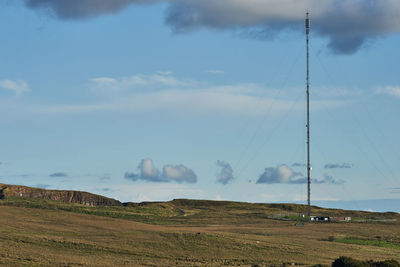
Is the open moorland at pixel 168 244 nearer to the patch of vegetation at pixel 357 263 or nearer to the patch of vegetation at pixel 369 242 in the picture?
the patch of vegetation at pixel 369 242

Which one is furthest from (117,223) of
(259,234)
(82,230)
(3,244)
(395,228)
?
(395,228)

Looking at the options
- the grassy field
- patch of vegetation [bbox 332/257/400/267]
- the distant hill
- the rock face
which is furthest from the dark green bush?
the rock face

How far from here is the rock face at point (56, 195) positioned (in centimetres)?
16957

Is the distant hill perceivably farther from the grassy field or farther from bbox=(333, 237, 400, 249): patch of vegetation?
bbox=(333, 237, 400, 249): patch of vegetation

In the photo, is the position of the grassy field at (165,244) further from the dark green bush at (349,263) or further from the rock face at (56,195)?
the rock face at (56,195)

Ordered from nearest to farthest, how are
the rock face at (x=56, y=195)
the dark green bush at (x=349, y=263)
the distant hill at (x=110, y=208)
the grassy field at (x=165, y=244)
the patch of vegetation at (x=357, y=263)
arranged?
the dark green bush at (x=349, y=263)
the patch of vegetation at (x=357, y=263)
the grassy field at (x=165, y=244)
the distant hill at (x=110, y=208)
the rock face at (x=56, y=195)

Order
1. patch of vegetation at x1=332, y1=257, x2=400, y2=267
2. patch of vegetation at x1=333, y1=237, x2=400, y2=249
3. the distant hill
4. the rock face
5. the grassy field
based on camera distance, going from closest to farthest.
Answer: patch of vegetation at x1=332, y1=257, x2=400, y2=267, the grassy field, patch of vegetation at x1=333, y1=237, x2=400, y2=249, the distant hill, the rock face

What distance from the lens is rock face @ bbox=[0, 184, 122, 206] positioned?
169575mm

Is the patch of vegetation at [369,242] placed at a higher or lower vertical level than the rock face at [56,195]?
lower

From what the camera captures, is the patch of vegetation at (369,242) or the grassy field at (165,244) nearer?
the grassy field at (165,244)

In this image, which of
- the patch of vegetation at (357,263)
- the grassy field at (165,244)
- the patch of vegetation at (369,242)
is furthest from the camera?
the patch of vegetation at (369,242)

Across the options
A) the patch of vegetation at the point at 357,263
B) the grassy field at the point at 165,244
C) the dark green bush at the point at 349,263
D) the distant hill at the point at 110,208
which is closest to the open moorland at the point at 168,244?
the grassy field at the point at 165,244

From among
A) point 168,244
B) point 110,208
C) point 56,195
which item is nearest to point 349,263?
point 168,244

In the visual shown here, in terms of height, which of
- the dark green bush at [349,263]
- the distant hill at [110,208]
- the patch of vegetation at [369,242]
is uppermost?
the distant hill at [110,208]
